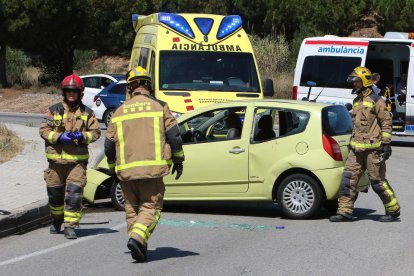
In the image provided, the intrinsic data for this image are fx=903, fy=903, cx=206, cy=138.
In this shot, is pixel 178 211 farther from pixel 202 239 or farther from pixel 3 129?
pixel 3 129

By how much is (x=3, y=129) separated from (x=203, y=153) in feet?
33.7

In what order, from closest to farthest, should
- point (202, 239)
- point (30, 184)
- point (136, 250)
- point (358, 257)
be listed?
point (136, 250) < point (358, 257) < point (202, 239) < point (30, 184)

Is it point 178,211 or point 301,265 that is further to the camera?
point 178,211

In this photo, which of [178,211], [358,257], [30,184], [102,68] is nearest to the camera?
[358,257]

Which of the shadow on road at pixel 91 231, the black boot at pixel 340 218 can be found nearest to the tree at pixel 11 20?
the shadow on road at pixel 91 231

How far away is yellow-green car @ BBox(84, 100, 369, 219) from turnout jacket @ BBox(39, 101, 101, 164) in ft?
6.20

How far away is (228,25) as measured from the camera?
16875mm

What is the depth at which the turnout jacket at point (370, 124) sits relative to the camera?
10.9 m

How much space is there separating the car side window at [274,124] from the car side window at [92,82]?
17583 mm

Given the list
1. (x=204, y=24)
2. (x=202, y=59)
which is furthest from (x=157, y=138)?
(x=204, y=24)

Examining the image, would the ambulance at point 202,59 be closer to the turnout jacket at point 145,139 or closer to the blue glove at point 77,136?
the blue glove at point 77,136

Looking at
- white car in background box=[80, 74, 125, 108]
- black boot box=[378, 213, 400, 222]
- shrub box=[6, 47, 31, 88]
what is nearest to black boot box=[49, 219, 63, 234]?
black boot box=[378, 213, 400, 222]

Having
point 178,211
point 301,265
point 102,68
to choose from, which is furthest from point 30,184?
point 102,68

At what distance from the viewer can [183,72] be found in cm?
1639
